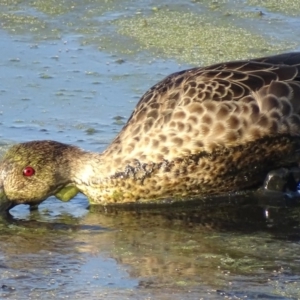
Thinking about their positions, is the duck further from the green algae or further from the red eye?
the green algae

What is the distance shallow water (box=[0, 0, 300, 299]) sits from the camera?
5.63 meters

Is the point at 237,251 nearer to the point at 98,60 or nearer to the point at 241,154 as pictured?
the point at 241,154

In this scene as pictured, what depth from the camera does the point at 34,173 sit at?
7.22 meters

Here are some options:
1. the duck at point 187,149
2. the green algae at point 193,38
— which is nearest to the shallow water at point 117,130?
the green algae at point 193,38

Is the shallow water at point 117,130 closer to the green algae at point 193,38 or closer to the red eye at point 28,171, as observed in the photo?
the green algae at point 193,38

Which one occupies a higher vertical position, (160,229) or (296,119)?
(296,119)

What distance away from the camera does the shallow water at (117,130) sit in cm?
563

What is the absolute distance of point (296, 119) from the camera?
709cm

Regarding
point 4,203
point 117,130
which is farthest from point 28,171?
point 117,130

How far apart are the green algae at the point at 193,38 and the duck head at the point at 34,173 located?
3000mm

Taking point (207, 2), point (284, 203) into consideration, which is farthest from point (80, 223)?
point (207, 2)

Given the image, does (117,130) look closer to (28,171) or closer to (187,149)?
(28,171)

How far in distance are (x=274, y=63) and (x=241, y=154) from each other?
0.71 m

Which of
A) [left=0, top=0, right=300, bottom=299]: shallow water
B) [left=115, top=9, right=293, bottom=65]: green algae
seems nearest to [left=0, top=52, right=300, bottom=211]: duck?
[left=0, top=0, right=300, bottom=299]: shallow water
